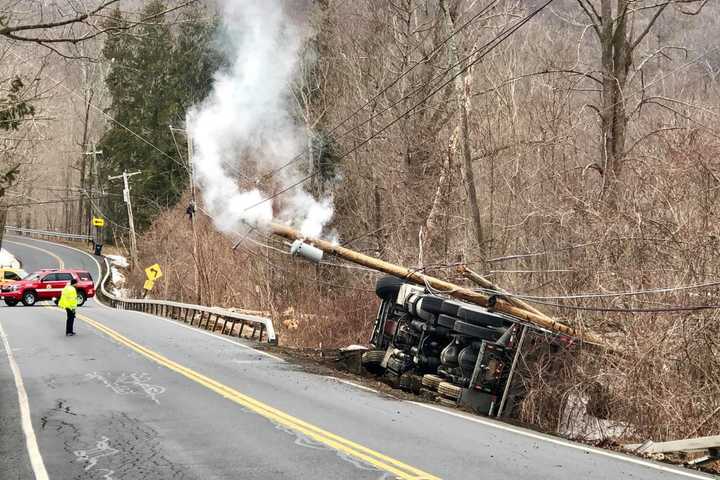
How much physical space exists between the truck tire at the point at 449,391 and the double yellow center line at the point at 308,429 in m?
4.38

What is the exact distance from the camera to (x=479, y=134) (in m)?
30.5

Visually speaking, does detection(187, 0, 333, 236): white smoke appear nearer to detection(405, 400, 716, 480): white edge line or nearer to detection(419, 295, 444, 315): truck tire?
detection(419, 295, 444, 315): truck tire

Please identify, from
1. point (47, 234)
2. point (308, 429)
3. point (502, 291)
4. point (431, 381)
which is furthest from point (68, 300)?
point (47, 234)

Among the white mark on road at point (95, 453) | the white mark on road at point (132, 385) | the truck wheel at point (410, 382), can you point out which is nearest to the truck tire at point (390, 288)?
the truck wheel at point (410, 382)

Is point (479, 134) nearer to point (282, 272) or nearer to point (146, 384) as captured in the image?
point (282, 272)

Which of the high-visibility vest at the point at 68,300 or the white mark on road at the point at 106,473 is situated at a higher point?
the white mark on road at the point at 106,473

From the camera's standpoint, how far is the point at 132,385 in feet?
47.6

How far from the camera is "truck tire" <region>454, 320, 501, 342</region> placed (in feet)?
52.2

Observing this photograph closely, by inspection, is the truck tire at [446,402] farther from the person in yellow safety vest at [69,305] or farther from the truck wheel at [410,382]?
the person in yellow safety vest at [69,305]

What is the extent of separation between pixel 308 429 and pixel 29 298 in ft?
112

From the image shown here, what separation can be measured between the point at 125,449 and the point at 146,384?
4930 millimetres

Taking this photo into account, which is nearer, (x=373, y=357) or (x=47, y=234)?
(x=373, y=357)

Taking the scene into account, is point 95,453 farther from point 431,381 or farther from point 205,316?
point 205,316

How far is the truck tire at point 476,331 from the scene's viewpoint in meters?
15.9
